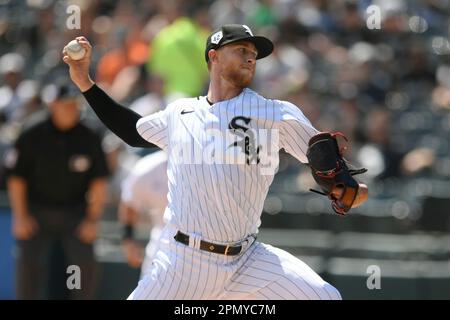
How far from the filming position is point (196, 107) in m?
5.79

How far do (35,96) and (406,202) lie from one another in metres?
3.62

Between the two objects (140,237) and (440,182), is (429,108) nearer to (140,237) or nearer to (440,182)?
(440,182)

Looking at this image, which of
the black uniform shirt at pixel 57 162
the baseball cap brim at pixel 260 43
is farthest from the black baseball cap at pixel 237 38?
the black uniform shirt at pixel 57 162

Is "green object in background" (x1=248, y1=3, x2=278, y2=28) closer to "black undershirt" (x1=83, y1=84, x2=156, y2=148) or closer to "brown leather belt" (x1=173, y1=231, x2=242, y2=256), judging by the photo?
"black undershirt" (x1=83, y1=84, x2=156, y2=148)

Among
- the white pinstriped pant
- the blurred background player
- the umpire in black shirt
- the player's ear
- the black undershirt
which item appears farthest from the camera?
the umpire in black shirt

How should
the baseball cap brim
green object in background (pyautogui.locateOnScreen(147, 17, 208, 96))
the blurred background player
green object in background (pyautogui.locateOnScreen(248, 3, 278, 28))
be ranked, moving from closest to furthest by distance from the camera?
the baseball cap brim, the blurred background player, green object in background (pyautogui.locateOnScreen(147, 17, 208, 96)), green object in background (pyautogui.locateOnScreen(248, 3, 278, 28))

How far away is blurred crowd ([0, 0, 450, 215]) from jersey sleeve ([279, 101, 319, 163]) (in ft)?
15.1

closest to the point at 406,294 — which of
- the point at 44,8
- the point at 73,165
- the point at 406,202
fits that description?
the point at 406,202

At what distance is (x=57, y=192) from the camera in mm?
9180

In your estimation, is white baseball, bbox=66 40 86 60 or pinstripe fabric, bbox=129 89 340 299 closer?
pinstripe fabric, bbox=129 89 340 299

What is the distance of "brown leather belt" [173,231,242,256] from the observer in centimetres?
559

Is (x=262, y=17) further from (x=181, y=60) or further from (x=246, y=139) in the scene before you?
(x=246, y=139)

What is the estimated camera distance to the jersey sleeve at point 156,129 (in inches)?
232


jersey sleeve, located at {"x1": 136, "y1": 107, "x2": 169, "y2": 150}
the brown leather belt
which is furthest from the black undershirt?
the brown leather belt
